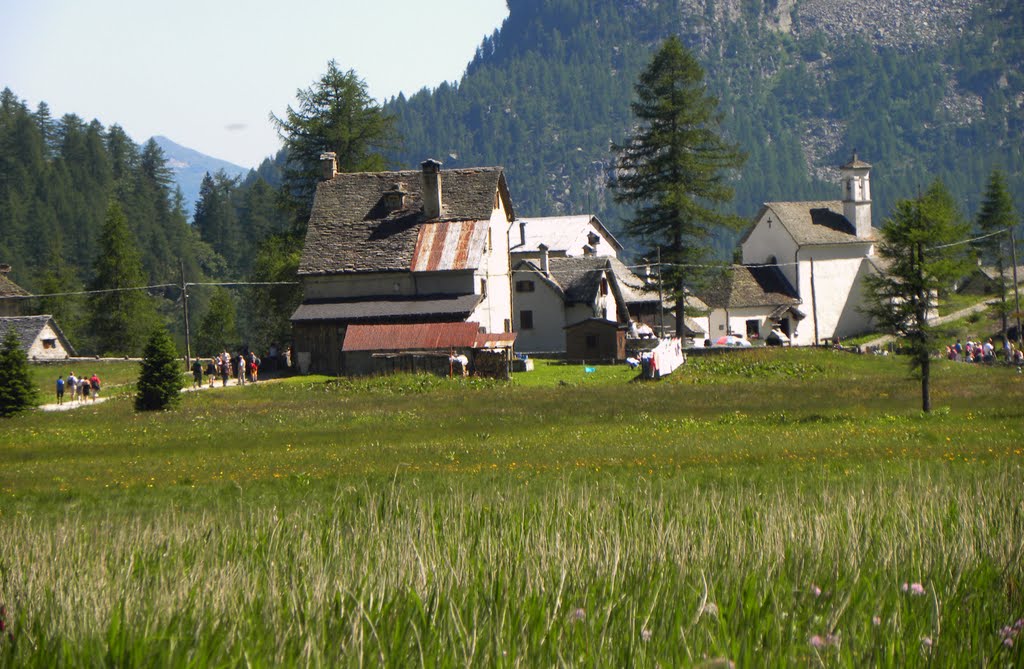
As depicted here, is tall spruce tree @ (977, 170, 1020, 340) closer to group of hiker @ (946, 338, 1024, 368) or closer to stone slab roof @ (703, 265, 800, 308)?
stone slab roof @ (703, 265, 800, 308)

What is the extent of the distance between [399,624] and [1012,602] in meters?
5.53

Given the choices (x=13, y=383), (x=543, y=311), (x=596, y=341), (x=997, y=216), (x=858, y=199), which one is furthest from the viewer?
(x=997, y=216)

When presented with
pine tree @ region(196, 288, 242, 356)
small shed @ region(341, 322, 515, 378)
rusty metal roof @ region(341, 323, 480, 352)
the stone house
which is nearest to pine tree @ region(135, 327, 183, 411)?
small shed @ region(341, 322, 515, 378)

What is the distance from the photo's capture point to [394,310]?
6075 centimetres

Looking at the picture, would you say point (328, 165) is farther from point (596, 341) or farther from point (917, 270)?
point (917, 270)

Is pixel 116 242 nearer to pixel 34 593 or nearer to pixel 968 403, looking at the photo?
pixel 968 403

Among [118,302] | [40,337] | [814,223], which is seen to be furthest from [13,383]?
[814,223]

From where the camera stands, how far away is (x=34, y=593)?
1095 cm

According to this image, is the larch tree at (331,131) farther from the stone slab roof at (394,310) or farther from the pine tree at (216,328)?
the pine tree at (216,328)

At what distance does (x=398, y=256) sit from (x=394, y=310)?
135 inches

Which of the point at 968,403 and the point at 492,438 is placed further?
the point at 968,403

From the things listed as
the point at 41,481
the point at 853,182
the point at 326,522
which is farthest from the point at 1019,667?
the point at 853,182

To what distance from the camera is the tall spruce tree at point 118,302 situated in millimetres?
102438

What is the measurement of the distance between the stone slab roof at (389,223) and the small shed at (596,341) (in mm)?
8586
